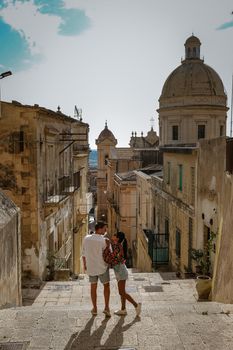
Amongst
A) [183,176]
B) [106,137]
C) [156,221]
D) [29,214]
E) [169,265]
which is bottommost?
[169,265]

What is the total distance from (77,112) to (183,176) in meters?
11.8

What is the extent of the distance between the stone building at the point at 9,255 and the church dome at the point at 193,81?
2845 centimetres

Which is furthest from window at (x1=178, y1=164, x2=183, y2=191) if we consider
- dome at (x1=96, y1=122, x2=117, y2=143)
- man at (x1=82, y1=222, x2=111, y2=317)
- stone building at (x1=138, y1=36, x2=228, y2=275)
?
dome at (x1=96, y1=122, x2=117, y2=143)

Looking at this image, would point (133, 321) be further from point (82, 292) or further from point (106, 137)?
point (106, 137)

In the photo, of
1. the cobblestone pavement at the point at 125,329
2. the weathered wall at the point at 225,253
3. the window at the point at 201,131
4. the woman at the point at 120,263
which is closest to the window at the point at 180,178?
the weathered wall at the point at 225,253

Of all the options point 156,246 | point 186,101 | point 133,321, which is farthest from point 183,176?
point 186,101

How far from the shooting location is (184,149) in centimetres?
1513

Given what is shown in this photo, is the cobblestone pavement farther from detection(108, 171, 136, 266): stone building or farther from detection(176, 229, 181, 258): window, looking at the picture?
detection(108, 171, 136, 266): stone building

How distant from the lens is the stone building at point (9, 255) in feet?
24.3

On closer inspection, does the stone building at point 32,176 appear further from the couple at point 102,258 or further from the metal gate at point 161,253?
the couple at point 102,258

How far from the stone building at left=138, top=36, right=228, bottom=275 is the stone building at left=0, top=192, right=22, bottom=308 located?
269 inches

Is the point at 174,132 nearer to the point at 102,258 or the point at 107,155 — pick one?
the point at 107,155

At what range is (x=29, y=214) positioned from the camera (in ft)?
44.2

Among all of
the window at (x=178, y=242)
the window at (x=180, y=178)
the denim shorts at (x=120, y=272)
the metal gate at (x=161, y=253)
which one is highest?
the window at (x=180, y=178)
